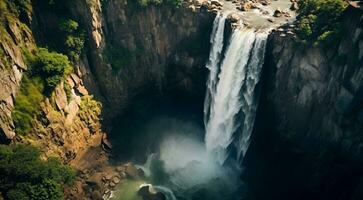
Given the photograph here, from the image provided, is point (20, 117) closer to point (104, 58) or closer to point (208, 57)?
point (104, 58)

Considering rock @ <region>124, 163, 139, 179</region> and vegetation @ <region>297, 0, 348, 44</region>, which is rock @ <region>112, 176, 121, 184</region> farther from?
vegetation @ <region>297, 0, 348, 44</region>

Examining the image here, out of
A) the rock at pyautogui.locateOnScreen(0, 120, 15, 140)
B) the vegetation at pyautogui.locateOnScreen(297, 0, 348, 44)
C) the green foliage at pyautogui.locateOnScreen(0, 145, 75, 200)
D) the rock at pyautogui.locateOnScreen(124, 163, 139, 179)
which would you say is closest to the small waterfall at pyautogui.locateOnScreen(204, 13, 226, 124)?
the vegetation at pyautogui.locateOnScreen(297, 0, 348, 44)

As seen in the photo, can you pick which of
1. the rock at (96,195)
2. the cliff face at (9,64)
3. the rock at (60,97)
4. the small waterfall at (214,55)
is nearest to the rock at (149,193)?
the rock at (96,195)

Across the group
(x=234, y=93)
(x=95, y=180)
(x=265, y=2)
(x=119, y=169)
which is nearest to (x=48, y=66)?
(x=95, y=180)

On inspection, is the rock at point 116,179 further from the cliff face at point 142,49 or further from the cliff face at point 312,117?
the cliff face at point 312,117

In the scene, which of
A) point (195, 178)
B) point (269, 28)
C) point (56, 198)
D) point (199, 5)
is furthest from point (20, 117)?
point (269, 28)

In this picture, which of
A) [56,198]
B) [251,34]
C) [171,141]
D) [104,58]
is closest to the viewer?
[56,198]
